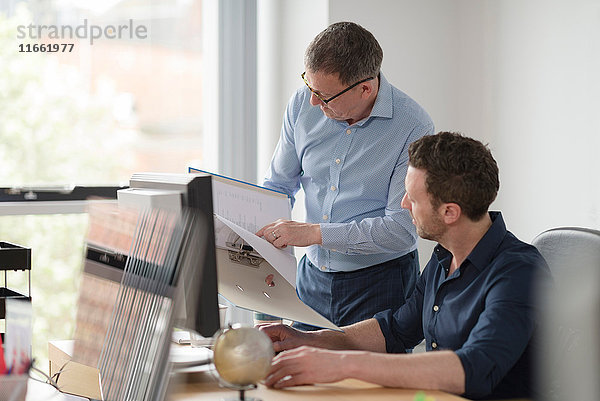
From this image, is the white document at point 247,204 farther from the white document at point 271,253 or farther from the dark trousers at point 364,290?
the dark trousers at point 364,290

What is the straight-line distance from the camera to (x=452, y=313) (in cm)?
173

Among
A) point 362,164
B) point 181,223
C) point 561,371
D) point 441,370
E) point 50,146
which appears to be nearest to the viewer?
point 181,223

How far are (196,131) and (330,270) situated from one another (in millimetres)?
1389

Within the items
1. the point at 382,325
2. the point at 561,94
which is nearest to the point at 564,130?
the point at 561,94

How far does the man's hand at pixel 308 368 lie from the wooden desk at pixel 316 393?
0.07 feet

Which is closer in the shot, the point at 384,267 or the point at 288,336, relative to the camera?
the point at 288,336

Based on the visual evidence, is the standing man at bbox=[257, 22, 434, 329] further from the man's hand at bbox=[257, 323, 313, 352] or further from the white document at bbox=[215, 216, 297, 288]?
the man's hand at bbox=[257, 323, 313, 352]

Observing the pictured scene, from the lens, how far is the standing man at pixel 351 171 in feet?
6.73

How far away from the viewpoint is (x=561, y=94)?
275 centimetres

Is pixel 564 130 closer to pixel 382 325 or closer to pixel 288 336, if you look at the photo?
pixel 382 325

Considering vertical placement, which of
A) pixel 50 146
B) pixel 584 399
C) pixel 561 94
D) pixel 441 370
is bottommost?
pixel 584 399

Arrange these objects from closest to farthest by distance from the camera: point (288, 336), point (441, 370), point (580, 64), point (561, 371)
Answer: point (441, 370), point (561, 371), point (288, 336), point (580, 64)

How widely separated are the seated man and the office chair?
0.04 meters

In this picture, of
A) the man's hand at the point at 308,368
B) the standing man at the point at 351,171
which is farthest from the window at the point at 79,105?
the man's hand at the point at 308,368
